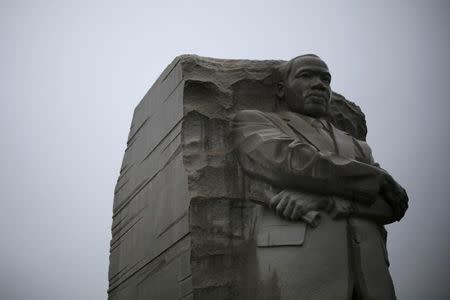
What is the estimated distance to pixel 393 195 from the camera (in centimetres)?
495

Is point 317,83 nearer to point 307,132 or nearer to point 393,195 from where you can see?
point 307,132

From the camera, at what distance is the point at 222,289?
186 inches

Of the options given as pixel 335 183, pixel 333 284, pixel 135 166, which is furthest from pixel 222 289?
pixel 135 166

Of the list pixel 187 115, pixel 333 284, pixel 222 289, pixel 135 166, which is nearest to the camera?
pixel 333 284

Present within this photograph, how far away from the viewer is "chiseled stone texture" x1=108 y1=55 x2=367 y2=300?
15.8 feet

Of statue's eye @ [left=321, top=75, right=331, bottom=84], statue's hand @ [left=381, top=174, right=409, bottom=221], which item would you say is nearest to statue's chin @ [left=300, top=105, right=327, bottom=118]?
statue's eye @ [left=321, top=75, right=331, bottom=84]

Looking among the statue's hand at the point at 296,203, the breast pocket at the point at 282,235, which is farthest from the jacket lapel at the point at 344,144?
the breast pocket at the point at 282,235

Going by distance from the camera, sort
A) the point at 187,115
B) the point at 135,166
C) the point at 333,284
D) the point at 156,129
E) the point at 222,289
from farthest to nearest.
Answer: the point at 135,166
the point at 156,129
the point at 187,115
the point at 222,289
the point at 333,284

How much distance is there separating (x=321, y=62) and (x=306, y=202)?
152 cm

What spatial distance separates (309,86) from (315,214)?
141cm

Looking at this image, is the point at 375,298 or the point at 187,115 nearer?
the point at 375,298

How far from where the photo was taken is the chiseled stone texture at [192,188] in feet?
15.8

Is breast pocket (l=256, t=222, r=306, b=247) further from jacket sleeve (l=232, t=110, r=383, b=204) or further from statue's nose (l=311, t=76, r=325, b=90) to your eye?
statue's nose (l=311, t=76, r=325, b=90)

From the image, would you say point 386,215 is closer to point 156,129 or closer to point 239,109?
point 239,109
